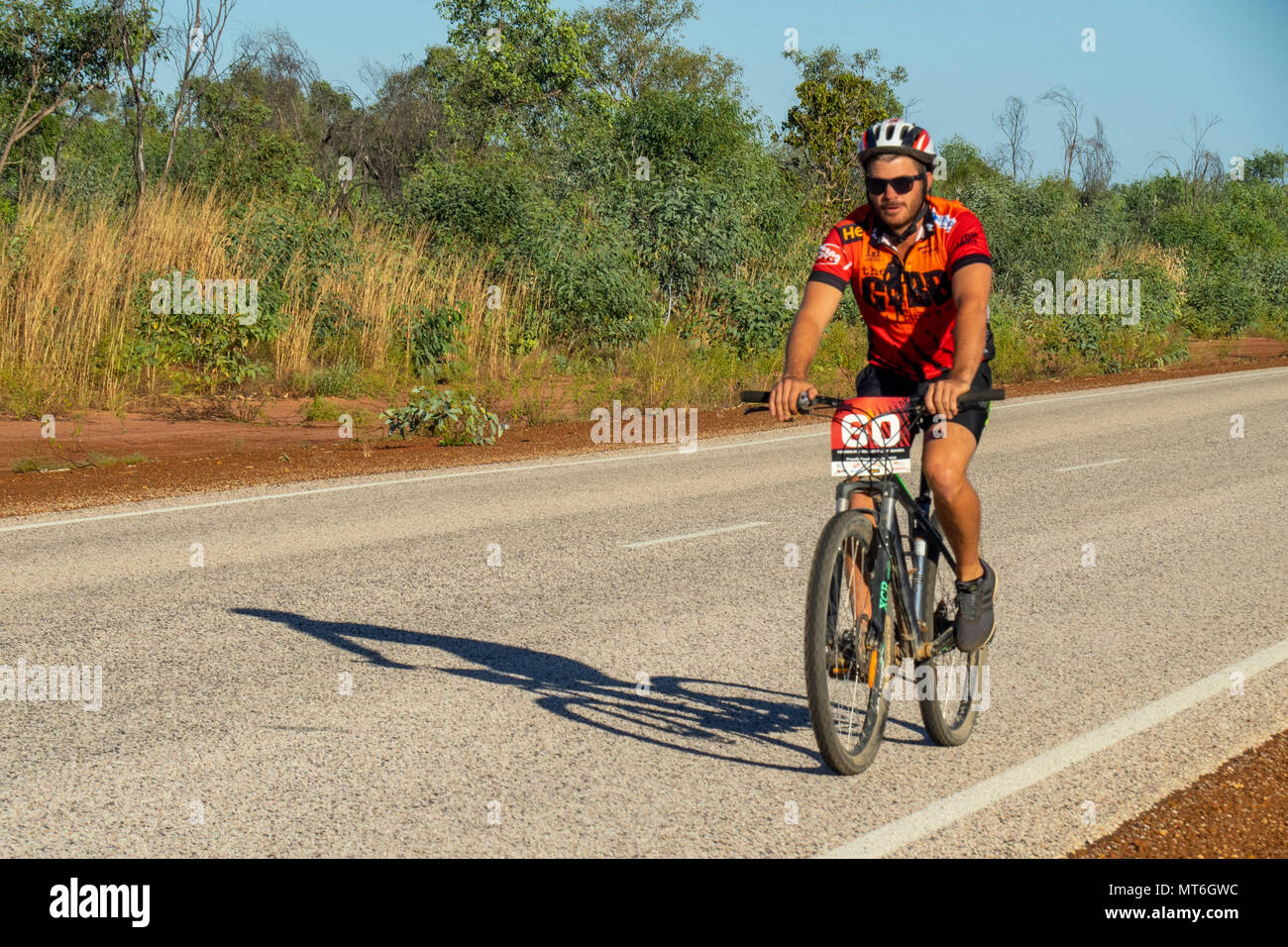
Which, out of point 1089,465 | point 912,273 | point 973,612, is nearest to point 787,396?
point 912,273

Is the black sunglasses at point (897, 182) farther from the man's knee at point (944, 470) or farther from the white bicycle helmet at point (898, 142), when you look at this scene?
the man's knee at point (944, 470)

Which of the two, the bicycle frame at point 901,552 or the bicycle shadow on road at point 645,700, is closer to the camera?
the bicycle frame at point 901,552

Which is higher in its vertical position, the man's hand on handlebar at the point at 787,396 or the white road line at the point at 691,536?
the man's hand on handlebar at the point at 787,396

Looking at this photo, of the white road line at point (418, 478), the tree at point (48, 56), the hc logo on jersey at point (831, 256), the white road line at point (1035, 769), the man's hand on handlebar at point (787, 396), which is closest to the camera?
the white road line at point (1035, 769)

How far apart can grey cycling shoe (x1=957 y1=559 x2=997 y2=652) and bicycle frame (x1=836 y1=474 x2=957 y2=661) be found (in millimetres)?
65

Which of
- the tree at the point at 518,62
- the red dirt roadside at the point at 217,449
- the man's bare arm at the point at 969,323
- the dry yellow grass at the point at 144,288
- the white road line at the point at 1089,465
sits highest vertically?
the tree at the point at 518,62

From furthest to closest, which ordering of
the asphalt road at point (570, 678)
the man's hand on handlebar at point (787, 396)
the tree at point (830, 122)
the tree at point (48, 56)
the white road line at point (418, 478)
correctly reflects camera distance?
the tree at point (830, 122) → the tree at point (48, 56) → the white road line at point (418, 478) → the man's hand on handlebar at point (787, 396) → the asphalt road at point (570, 678)

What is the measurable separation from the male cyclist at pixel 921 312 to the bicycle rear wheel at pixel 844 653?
197 millimetres

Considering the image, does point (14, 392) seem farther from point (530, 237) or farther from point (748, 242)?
point (748, 242)

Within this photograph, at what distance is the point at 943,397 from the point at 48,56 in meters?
22.2

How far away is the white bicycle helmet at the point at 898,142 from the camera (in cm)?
426

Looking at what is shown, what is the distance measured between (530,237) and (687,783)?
17825 millimetres

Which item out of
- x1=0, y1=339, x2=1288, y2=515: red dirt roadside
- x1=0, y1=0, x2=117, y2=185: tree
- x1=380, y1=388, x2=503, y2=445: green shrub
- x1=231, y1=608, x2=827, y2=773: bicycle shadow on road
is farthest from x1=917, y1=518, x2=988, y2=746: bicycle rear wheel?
x1=0, y1=0, x2=117, y2=185: tree

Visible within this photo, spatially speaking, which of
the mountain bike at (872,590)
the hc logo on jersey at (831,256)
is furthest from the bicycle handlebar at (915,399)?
the hc logo on jersey at (831,256)
